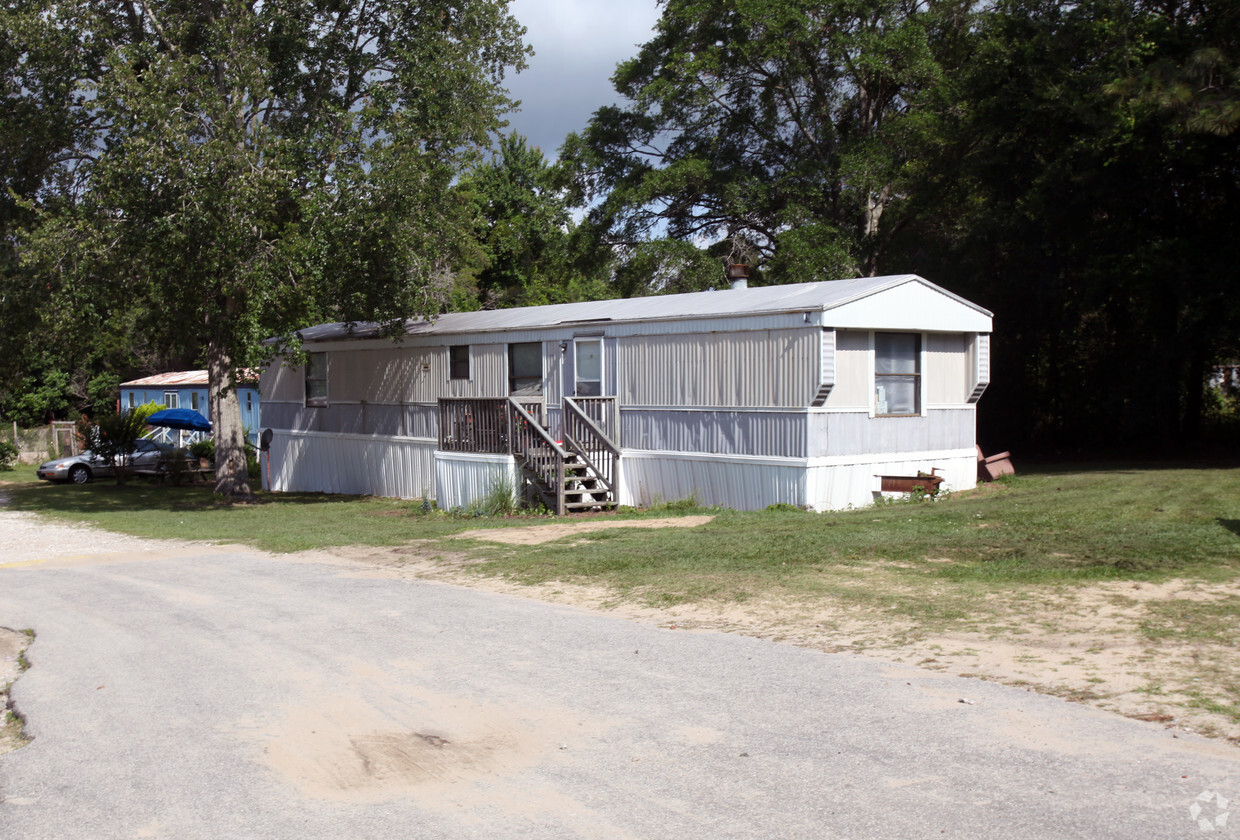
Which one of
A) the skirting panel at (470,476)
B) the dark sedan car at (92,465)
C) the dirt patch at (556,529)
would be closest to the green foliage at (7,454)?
the dark sedan car at (92,465)

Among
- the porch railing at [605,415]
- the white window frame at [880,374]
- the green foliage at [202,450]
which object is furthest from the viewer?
the green foliage at [202,450]

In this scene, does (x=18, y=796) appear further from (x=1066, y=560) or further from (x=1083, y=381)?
(x=1083, y=381)

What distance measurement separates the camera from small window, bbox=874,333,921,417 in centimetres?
1634

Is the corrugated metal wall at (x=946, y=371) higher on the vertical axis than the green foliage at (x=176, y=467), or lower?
higher

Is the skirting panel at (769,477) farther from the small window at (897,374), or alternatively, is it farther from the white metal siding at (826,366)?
the white metal siding at (826,366)

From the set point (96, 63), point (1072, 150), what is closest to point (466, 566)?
point (96, 63)

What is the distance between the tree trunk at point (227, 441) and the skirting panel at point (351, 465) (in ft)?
5.80

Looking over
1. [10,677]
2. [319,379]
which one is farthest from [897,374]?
[319,379]

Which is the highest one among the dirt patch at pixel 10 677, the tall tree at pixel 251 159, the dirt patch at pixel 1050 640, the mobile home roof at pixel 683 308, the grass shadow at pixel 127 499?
the tall tree at pixel 251 159

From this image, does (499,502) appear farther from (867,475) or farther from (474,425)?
(867,475)

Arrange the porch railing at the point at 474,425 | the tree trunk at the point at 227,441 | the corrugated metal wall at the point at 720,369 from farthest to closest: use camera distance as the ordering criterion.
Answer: the tree trunk at the point at 227,441 < the porch railing at the point at 474,425 < the corrugated metal wall at the point at 720,369

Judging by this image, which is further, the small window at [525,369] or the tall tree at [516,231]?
the tall tree at [516,231]

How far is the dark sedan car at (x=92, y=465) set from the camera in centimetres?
2891

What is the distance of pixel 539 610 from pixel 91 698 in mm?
3515
